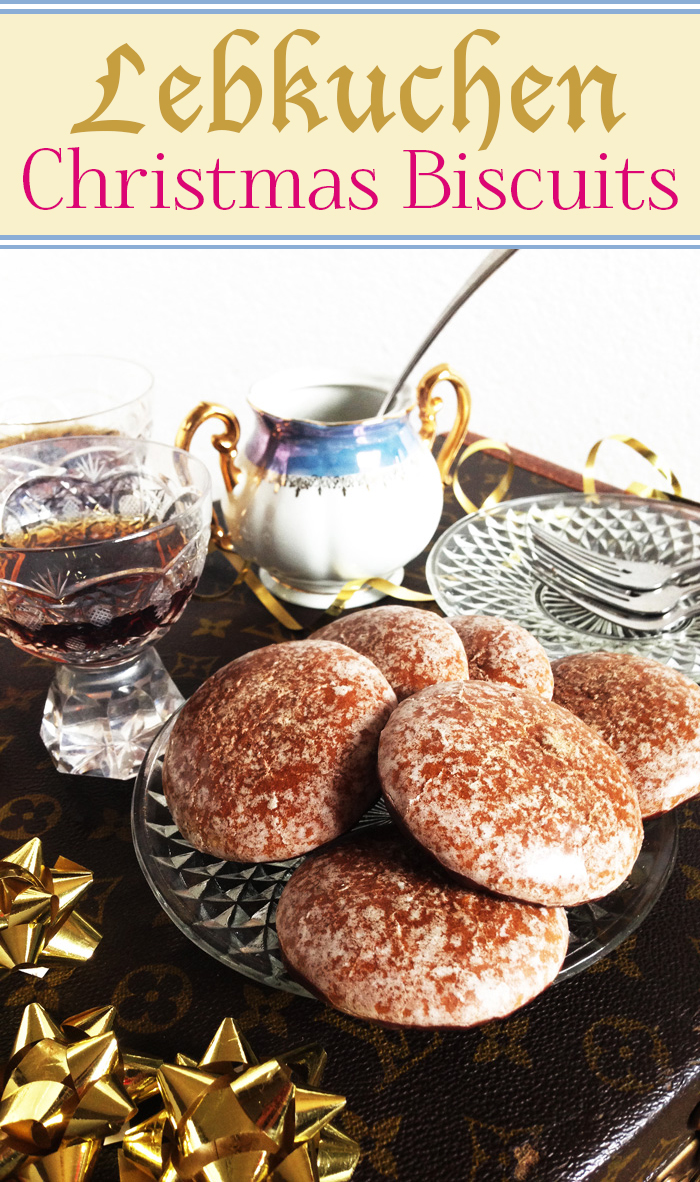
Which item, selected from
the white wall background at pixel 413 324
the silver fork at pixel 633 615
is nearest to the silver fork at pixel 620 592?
the silver fork at pixel 633 615

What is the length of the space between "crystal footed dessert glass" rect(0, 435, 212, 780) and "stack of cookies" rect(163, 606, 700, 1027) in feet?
0.29

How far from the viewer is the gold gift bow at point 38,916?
1.38 feet

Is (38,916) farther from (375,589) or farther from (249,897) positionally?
(375,589)

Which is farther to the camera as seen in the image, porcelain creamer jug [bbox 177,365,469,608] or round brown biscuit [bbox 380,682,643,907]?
porcelain creamer jug [bbox 177,365,469,608]

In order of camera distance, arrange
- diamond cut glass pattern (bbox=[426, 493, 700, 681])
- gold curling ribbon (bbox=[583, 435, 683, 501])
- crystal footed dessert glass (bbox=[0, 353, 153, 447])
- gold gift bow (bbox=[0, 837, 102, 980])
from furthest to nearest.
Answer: crystal footed dessert glass (bbox=[0, 353, 153, 447]) < gold curling ribbon (bbox=[583, 435, 683, 501]) < diamond cut glass pattern (bbox=[426, 493, 700, 681]) < gold gift bow (bbox=[0, 837, 102, 980])

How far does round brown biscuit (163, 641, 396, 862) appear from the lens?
0.40 meters

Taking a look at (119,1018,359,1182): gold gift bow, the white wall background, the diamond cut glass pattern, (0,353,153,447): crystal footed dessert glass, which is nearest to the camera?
(119,1018,359,1182): gold gift bow

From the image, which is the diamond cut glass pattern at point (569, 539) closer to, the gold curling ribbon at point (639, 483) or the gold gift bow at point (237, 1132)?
the gold curling ribbon at point (639, 483)

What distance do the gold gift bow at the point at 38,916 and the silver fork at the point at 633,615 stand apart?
0.42m

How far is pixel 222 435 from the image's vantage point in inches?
28.6

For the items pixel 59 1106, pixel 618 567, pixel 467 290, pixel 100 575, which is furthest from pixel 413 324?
pixel 59 1106


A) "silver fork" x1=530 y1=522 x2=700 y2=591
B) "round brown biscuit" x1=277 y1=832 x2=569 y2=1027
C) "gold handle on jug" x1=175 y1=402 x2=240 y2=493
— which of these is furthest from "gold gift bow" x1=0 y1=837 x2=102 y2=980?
"silver fork" x1=530 y1=522 x2=700 y2=591

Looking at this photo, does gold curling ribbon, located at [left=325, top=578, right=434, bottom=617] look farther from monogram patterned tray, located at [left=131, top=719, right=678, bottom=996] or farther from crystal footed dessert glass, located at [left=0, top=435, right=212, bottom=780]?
monogram patterned tray, located at [left=131, top=719, right=678, bottom=996]

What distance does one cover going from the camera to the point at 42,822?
0.52m
